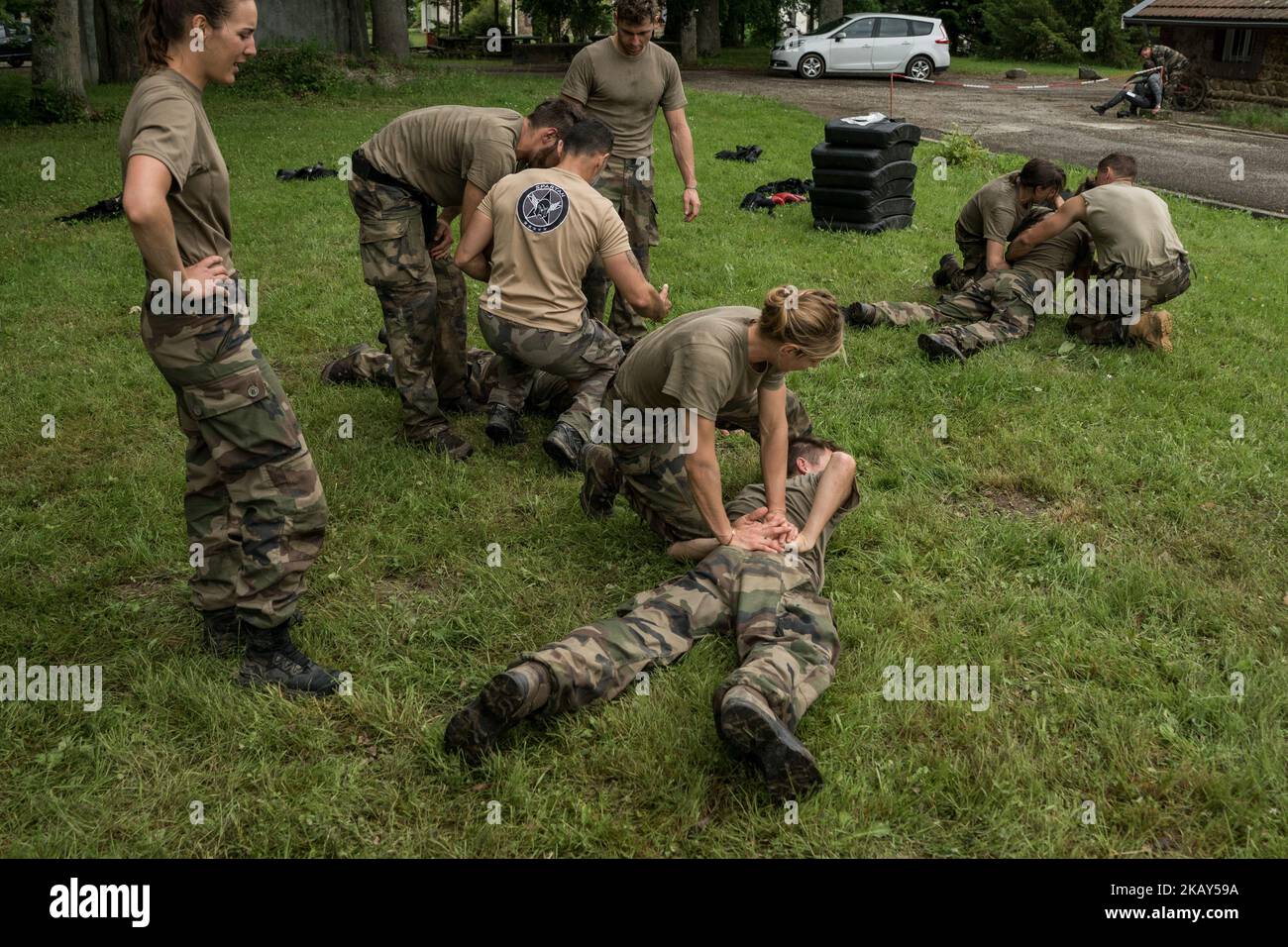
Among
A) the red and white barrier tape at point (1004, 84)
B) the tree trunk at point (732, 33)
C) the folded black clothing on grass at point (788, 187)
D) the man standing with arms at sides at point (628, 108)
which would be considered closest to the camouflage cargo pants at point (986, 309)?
the man standing with arms at sides at point (628, 108)

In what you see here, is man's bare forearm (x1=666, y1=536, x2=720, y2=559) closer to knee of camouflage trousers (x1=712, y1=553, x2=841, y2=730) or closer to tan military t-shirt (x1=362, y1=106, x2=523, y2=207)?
knee of camouflage trousers (x1=712, y1=553, x2=841, y2=730)

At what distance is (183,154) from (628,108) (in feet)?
14.9

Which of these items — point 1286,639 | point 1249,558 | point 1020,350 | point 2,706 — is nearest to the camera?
point 2,706

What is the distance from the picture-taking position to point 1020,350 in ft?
25.7

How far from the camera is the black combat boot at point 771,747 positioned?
3424 millimetres

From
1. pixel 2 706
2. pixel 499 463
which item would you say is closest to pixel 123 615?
pixel 2 706

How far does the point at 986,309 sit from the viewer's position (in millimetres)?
8422

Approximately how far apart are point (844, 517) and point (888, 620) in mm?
730

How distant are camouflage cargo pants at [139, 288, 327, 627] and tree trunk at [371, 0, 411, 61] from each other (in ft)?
84.3

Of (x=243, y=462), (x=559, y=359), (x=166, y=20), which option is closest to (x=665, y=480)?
(x=559, y=359)

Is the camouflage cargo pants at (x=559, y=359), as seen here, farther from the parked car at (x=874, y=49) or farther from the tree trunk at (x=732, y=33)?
the tree trunk at (x=732, y=33)

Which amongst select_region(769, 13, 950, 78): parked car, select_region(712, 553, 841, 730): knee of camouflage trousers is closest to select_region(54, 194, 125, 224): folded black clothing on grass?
select_region(712, 553, 841, 730): knee of camouflage trousers

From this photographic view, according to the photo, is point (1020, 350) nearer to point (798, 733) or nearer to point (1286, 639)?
point (1286, 639)

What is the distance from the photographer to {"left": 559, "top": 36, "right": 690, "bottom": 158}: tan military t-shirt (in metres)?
7.41
